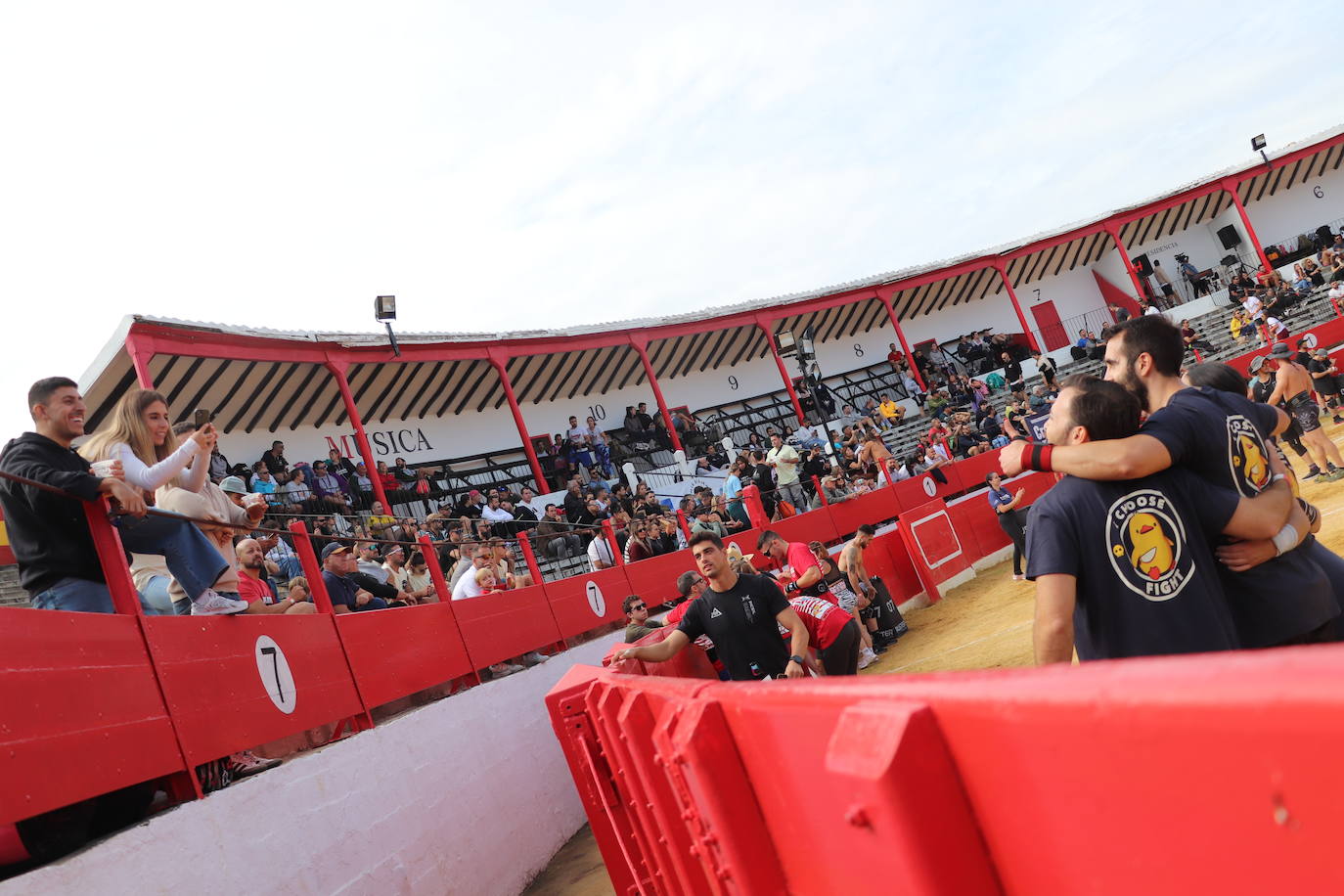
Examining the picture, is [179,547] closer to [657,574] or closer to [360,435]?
[657,574]

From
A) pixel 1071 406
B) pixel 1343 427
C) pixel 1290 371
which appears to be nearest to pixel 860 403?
pixel 1343 427

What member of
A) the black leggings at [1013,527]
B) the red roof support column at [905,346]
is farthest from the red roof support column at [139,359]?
the red roof support column at [905,346]

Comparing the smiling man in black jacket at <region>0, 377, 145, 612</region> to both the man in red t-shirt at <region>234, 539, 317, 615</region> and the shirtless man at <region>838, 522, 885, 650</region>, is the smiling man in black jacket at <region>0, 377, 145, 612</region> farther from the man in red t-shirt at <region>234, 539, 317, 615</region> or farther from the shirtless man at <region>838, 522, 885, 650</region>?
the shirtless man at <region>838, 522, 885, 650</region>

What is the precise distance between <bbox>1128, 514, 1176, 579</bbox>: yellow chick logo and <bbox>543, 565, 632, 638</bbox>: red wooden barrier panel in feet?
28.3

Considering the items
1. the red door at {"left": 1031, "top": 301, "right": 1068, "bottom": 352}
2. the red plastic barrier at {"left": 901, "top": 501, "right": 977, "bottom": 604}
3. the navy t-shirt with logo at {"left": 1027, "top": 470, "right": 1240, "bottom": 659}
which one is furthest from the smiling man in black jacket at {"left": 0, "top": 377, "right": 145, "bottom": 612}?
the red door at {"left": 1031, "top": 301, "right": 1068, "bottom": 352}

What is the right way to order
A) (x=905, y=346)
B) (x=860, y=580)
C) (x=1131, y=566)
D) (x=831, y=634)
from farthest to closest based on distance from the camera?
(x=905, y=346)
(x=860, y=580)
(x=831, y=634)
(x=1131, y=566)

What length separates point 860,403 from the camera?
2983 cm

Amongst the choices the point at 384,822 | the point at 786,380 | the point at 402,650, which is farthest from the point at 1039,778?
the point at 786,380

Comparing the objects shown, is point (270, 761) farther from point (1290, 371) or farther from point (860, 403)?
point (860, 403)

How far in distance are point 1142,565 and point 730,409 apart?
25.4 m

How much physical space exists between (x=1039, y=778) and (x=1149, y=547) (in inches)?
73.5

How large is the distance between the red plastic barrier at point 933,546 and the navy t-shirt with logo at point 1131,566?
1233 cm

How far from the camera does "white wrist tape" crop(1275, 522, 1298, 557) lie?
2.91 m

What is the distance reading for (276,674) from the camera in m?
5.41
